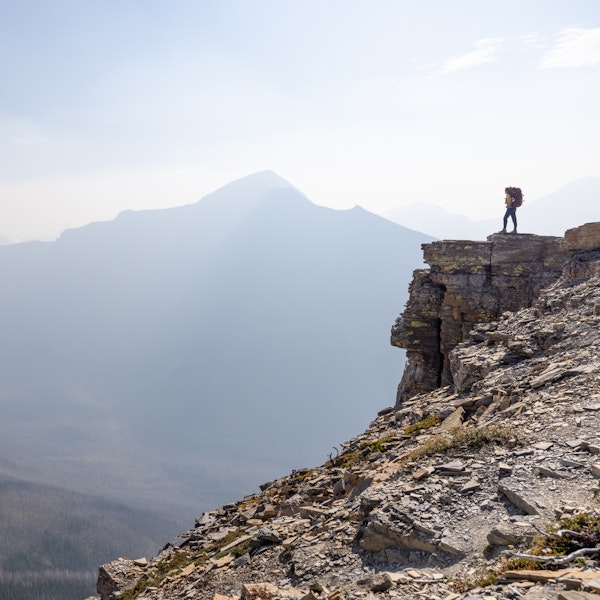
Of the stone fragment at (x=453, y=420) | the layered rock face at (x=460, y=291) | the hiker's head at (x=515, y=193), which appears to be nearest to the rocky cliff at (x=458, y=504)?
the stone fragment at (x=453, y=420)

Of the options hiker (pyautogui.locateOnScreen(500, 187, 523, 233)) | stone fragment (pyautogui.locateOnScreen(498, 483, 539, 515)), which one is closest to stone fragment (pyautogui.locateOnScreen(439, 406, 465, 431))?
stone fragment (pyautogui.locateOnScreen(498, 483, 539, 515))

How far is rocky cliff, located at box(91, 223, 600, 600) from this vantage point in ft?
43.9

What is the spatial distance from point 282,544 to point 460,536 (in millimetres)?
7564

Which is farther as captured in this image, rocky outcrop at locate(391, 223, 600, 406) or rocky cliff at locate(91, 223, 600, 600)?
rocky outcrop at locate(391, 223, 600, 406)

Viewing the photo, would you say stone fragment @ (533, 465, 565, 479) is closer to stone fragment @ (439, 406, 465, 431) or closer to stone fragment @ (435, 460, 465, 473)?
stone fragment @ (435, 460, 465, 473)

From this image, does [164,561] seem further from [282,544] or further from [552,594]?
[552,594]

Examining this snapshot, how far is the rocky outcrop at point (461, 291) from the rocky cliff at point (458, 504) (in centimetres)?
925

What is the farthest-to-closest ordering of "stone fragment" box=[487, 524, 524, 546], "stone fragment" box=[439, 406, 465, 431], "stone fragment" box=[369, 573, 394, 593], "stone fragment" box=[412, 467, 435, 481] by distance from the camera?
"stone fragment" box=[439, 406, 465, 431] → "stone fragment" box=[412, 467, 435, 481] → "stone fragment" box=[369, 573, 394, 593] → "stone fragment" box=[487, 524, 524, 546]

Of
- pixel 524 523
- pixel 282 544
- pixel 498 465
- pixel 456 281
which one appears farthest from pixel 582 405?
pixel 456 281

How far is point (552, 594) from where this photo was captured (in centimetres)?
1070

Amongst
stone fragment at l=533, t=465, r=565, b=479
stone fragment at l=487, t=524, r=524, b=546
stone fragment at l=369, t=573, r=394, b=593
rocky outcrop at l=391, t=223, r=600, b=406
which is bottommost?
stone fragment at l=369, t=573, r=394, b=593

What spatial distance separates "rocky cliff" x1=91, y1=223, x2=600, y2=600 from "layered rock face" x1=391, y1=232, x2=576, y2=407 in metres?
9.18

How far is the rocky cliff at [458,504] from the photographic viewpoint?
526 inches

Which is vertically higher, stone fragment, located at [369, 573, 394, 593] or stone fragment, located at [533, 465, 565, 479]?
stone fragment, located at [533, 465, 565, 479]
